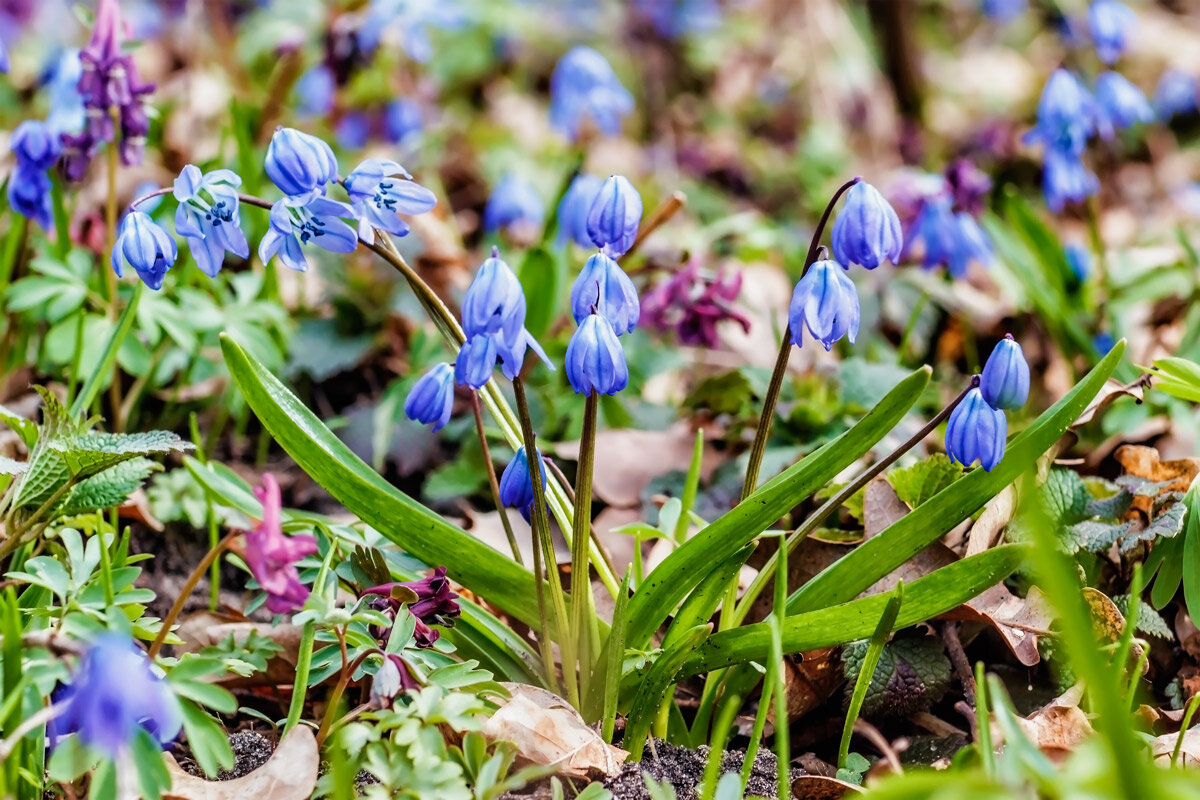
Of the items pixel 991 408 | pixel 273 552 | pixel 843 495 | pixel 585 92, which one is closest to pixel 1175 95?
pixel 585 92

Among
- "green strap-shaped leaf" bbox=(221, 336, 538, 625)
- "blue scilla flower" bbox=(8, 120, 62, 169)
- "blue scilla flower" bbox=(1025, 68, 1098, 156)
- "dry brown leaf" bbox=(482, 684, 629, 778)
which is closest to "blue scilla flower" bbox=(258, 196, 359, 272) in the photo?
"green strap-shaped leaf" bbox=(221, 336, 538, 625)

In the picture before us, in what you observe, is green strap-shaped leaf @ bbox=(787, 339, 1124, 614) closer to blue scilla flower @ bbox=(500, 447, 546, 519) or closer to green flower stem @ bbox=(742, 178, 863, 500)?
green flower stem @ bbox=(742, 178, 863, 500)

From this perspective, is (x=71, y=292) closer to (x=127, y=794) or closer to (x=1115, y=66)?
(x=127, y=794)

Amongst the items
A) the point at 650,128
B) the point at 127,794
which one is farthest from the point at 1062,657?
the point at 650,128

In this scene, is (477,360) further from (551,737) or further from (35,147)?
(35,147)

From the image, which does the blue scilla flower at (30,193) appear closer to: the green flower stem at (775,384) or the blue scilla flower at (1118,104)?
the green flower stem at (775,384)

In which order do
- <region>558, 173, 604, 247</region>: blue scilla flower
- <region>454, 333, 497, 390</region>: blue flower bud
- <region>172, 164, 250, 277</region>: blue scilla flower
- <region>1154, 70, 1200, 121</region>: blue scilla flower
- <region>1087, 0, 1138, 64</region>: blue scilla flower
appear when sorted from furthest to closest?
1. <region>1154, 70, 1200, 121</region>: blue scilla flower
2. <region>1087, 0, 1138, 64</region>: blue scilla flower
3. <region>558, 173, 604, 247</region>: blue scilla flower
4. <region>172, 164, 250, 277</region>: blue scilla flower
5. <region>454, 333, 497, 390</region>: blue flower bud
